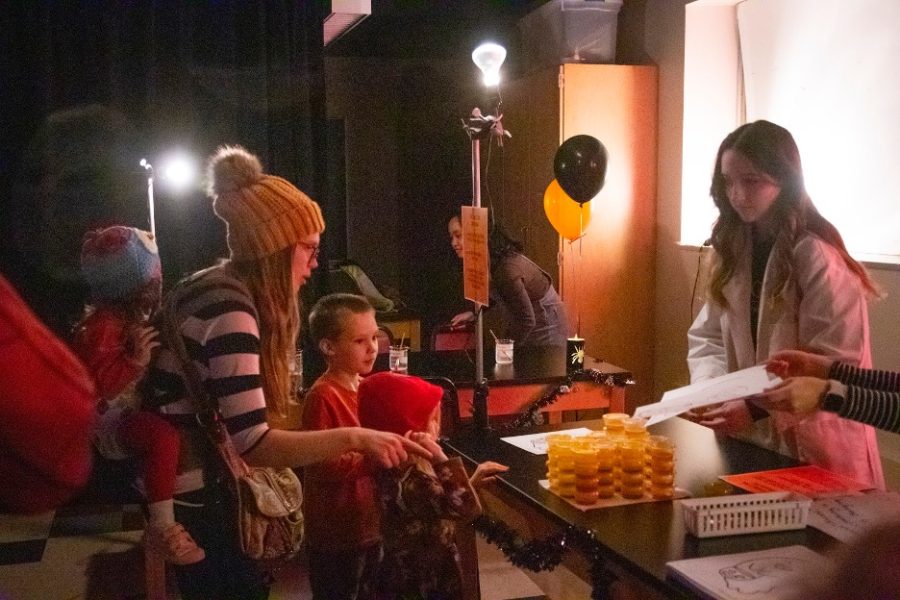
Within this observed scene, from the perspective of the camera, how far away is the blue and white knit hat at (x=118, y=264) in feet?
7.51

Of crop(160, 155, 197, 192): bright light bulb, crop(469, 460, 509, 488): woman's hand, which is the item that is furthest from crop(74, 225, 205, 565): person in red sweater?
crop(160, 155, 197, 192): bright light bulb

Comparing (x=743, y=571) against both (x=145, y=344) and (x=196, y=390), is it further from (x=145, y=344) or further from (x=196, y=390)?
(x=145, y=344)

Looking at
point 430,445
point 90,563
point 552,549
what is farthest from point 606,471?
point 90,563

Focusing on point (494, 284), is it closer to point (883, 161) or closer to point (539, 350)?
point (539, 350)

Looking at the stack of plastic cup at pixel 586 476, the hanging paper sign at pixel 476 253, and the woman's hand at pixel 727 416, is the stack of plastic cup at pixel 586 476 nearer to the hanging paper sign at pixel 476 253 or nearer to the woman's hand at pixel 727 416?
the woman's hand at pixel 727 416

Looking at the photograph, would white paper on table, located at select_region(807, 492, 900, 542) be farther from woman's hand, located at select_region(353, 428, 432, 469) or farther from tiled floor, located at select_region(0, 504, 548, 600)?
tiled floor, located at select_region(0, 504, 548, 600)

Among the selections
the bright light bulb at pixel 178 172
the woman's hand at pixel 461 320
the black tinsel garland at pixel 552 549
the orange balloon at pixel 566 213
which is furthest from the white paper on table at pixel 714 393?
the bright light bulb at pixel 178 172

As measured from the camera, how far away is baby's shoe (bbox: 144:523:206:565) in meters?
1.59

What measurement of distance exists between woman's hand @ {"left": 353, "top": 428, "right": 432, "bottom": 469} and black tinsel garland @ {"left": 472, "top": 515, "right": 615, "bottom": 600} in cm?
26

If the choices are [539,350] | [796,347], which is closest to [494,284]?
[539,350]

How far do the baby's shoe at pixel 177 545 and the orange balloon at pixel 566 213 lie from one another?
288 cm

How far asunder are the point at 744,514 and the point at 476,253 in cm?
100

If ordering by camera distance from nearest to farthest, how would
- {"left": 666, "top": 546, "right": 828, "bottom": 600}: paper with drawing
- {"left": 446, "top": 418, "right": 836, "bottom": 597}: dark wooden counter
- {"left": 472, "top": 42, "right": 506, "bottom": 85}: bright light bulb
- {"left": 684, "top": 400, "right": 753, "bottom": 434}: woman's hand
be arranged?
{"left": 666, "top": 546, "right": 828, "bottom": 600}: paper with drawing → {"left": 446, "top": 418, "right": 836, "bottom": 597}: dark wooden counter → {"left": 684, "top": 400, "right": 753, "bottom": 434}: woman's hand → {"left": 472, "top": 42, "right": 506, "bottom": 85}: bright light bulb

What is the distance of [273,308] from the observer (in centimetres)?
161
